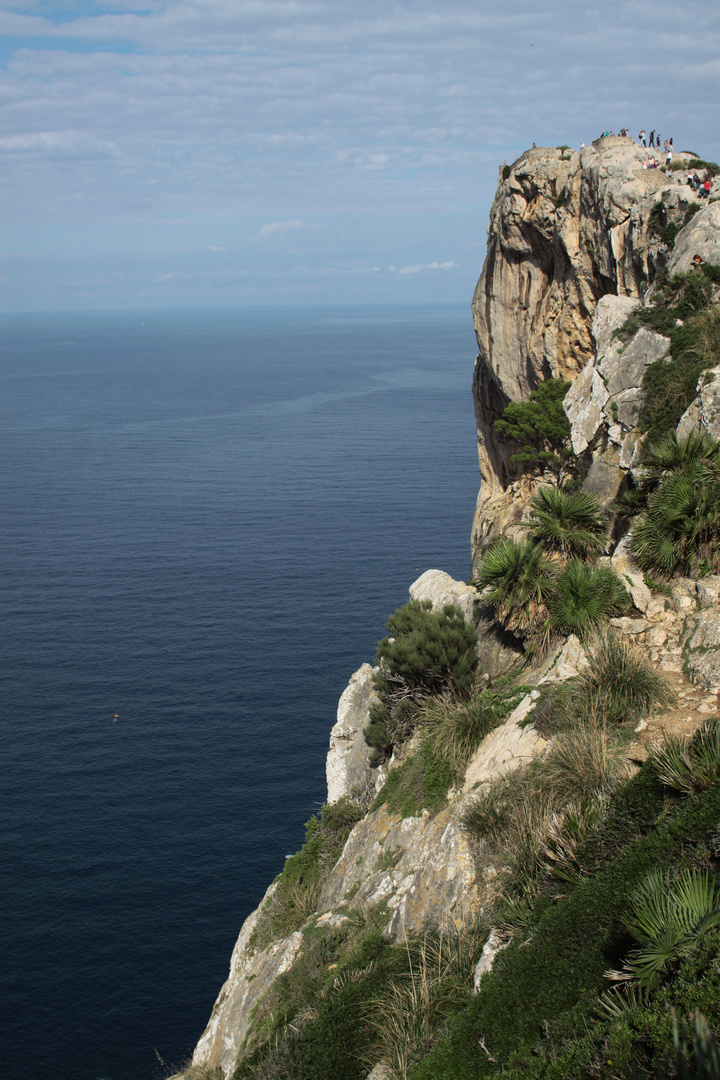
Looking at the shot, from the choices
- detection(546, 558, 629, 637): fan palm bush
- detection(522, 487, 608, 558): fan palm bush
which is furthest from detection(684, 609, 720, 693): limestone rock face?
detection(522, 487, 608, 558): fan palm bush

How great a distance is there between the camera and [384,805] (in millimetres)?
16750

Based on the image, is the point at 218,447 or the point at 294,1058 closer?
the point at 294,1058

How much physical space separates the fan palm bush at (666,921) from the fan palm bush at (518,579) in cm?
1028

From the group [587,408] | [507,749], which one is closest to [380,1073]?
[507,749]

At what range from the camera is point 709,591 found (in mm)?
14156

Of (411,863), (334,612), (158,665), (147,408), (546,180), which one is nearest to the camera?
(411,863)

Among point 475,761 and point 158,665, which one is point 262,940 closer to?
point 475,761

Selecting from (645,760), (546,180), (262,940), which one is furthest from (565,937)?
(546,180)

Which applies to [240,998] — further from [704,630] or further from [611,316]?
[611,316]

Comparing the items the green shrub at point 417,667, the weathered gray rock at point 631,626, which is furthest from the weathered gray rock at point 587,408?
the weathered gray rock at point 631,626

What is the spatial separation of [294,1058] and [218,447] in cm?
12520

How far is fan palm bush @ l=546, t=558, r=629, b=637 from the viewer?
15.4 meters

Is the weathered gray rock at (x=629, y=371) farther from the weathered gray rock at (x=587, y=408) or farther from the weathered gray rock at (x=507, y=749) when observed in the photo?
the weathered gray rock at (x=507, y=749)

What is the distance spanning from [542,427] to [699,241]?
1131 centimetres
